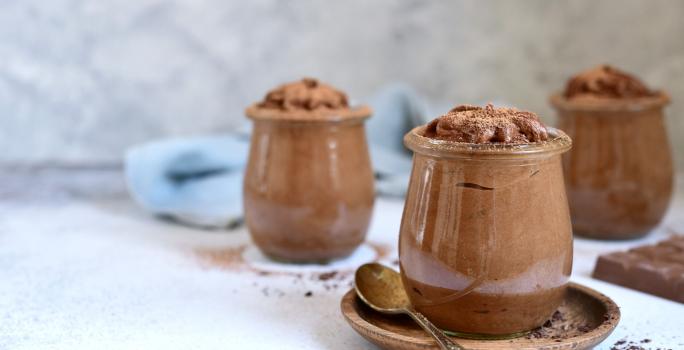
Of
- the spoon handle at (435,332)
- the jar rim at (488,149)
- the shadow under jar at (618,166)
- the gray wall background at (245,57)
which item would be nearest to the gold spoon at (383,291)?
the spoon handle at (435,332)

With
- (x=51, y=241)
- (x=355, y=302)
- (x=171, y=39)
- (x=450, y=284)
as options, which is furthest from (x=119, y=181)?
(x=450, y=284)

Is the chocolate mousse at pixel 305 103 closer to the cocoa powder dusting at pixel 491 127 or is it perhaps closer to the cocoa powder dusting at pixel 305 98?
the cocoa powder dusting at pixel 305 98

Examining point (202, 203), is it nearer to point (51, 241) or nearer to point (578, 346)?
→ point (51, 241)

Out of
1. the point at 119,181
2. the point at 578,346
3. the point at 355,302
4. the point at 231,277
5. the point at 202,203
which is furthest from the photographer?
the point at 119,181

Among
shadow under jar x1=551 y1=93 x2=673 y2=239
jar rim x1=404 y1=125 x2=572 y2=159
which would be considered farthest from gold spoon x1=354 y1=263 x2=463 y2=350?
shadow under jar x1=551 y1=93 x2=673 y2=239

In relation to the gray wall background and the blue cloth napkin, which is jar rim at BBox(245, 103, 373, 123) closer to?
the blue cloth napkin

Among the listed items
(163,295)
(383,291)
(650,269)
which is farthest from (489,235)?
(163,295)
